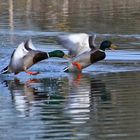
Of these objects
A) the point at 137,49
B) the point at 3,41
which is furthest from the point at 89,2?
the point at 137,49

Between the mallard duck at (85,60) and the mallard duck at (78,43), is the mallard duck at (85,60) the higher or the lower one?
the lower one

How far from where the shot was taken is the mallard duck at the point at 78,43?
17.5 metres

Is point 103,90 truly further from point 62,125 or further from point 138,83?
point 62,125

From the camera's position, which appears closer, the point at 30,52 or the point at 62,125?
the point at 62,125

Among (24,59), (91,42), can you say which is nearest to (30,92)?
(24,59)

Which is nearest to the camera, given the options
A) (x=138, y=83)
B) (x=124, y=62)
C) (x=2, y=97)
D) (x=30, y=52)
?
(x=2, y=97)

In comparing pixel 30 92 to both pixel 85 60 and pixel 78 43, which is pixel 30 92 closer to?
pixel 85 60

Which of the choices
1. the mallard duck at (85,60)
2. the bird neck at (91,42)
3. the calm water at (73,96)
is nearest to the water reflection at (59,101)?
the calm water at (73,96)

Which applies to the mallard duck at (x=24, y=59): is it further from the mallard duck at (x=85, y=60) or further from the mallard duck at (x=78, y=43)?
the mallard duck at (x=78, y=43)

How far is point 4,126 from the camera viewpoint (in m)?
10.4

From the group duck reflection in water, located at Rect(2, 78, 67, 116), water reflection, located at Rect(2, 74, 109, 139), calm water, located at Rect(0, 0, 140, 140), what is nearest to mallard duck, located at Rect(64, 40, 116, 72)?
calm water, located at Rect(0, 0, 140, 140)

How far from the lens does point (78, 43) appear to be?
17578 millimetres

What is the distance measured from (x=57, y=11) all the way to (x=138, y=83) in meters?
24.6

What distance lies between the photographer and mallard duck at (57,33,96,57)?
57.3ft
